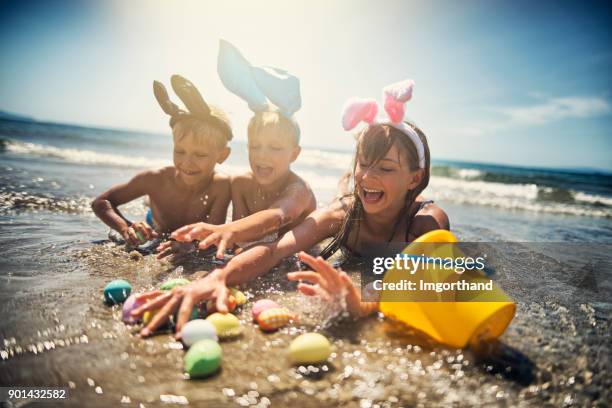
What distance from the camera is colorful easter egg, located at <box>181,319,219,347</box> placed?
1833 mm

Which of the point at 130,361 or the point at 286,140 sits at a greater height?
the point at 286,140

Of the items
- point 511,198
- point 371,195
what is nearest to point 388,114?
point 371,195

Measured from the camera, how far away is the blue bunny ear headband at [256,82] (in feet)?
12.5

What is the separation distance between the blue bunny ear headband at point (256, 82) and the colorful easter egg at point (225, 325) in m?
2.50

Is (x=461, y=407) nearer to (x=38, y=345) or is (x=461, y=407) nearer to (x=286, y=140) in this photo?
(x=38, y=345)

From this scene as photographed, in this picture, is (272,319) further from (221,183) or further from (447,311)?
(221,183)

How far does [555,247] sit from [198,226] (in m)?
5.53

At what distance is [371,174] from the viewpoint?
123 inches

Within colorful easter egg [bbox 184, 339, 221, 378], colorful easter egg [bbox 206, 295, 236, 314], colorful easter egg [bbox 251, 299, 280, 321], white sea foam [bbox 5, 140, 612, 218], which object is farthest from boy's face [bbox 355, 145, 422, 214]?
white sea foam [bbox 5, 140, 612, 218]

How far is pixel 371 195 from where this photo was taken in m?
3.21

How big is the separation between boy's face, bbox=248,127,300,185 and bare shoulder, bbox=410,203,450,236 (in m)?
1.53

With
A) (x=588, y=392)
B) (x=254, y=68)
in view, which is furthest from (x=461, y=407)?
(x=254, y=68)

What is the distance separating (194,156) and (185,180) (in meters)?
0.31

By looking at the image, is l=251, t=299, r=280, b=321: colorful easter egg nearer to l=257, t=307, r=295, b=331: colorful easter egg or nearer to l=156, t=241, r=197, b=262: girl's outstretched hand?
l=257, t=307, r=295, b=331: colorful easter egg
